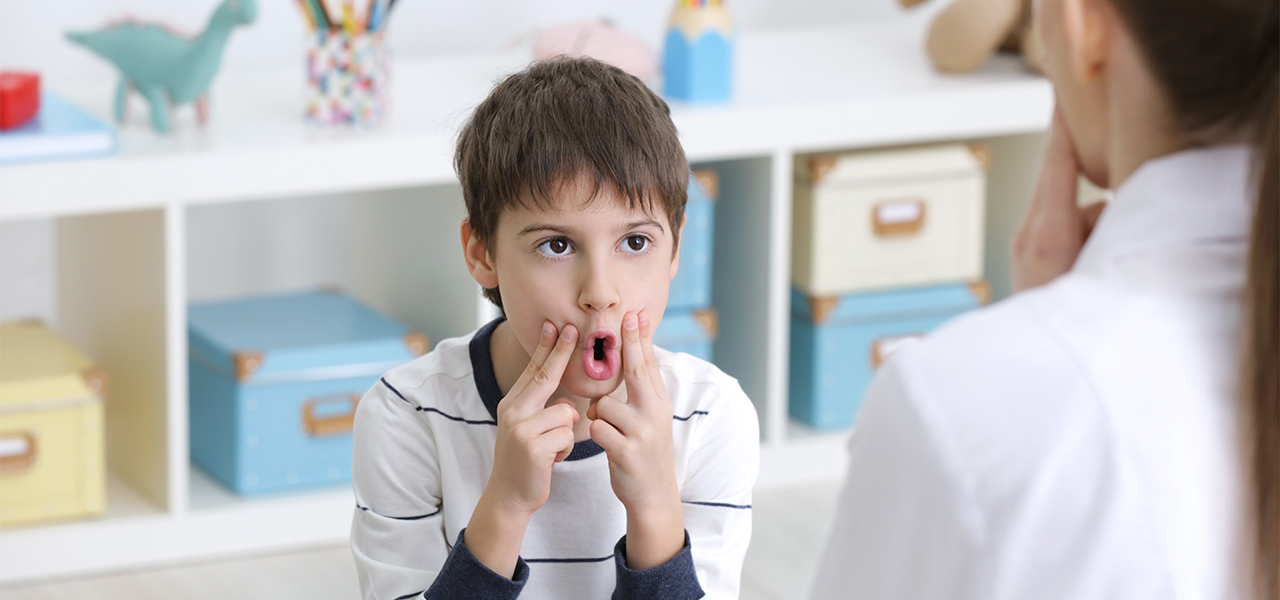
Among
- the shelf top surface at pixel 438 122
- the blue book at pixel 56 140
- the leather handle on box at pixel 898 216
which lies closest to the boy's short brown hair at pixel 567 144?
the shelf top surface at pixel 438 122

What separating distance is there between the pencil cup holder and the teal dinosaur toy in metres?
0.09

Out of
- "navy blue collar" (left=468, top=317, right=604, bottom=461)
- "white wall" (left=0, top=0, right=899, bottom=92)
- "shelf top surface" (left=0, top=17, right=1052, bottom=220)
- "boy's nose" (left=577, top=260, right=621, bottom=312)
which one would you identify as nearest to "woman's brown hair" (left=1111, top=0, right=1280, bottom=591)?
"boy's nose" (left=577, top=260, right=621, bottom=312)

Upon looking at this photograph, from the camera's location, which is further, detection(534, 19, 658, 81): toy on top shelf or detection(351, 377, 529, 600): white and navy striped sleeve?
detection(534, 19, 658, 81): toy on top shelf

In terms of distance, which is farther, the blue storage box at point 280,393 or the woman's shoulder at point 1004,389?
the blue storage box at point 280,393

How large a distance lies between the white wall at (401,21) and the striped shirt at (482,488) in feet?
3.75

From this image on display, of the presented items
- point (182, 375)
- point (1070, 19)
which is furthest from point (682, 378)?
point (182, 375)

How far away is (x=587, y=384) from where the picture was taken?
35.3 inches

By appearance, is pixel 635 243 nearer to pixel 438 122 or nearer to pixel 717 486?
pixel 717 486

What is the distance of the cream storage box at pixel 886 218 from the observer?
2082 millimetres

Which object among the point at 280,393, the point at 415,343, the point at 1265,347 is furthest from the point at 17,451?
the point at 1265,347

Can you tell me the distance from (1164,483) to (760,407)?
1558 mm

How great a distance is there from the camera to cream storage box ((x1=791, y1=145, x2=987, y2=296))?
2.08m

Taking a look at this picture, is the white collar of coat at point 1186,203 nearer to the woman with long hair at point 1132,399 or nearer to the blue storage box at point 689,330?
the woman with long hair at point 1132,399

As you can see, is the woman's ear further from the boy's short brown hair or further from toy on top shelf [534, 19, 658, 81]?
toy on top shelf [534, 19, 658, 81]
